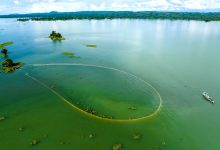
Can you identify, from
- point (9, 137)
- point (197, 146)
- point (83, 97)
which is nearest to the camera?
point (197, 146)

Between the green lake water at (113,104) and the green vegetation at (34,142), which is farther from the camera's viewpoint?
the green lake water at (113,104)

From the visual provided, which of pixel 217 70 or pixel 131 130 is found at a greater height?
pixel 217 70

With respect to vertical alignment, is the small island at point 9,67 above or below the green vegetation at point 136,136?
above

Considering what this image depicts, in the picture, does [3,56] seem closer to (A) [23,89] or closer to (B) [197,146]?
(A) [23,89]

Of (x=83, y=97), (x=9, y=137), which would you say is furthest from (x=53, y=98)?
(x=9, y=137)

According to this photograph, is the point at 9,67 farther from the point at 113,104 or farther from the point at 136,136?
the point at 136,136

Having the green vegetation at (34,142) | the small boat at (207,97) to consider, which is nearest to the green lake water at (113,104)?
the green vegetation at (34,142)

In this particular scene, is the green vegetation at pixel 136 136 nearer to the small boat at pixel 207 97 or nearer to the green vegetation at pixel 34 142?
the green vegetation at pixel 34 142

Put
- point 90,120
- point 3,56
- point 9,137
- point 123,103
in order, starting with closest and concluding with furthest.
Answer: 1. point 9,137
2. point 90,120
3. point 123,103
4. point 3,56

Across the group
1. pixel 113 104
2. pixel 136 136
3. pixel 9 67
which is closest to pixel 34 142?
pixel 136 136

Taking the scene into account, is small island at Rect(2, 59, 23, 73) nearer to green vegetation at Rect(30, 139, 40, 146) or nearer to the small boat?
green vegetation at Rect(30, 139, 40, 146)

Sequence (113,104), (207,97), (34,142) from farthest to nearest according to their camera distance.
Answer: (207,97) < (113,104) < (34,142)
